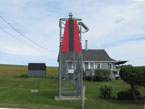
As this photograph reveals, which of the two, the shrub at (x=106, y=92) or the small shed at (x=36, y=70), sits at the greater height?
the small shed at (x=36, y=70)

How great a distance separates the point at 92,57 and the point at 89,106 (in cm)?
2679

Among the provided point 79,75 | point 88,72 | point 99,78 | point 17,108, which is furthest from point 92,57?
point 17,108

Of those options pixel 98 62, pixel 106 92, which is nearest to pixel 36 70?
pixel 98 62

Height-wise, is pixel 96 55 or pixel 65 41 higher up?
pixel 96 55

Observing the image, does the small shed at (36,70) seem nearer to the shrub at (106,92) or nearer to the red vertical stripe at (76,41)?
the red vertical stripe at (76,41)

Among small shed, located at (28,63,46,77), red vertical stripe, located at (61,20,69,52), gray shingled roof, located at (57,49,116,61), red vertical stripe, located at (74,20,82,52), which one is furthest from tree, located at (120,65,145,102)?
small shed, located at (28,63,46,77)

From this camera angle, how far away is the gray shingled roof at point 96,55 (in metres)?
38.7

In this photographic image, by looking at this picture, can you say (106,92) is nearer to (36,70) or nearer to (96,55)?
(96,55)

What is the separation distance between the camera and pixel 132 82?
13.2 meters

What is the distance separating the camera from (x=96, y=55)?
39969mm

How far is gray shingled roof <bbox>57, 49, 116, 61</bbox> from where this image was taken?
127ft

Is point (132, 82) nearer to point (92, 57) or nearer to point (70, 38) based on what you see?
point (70, 38)

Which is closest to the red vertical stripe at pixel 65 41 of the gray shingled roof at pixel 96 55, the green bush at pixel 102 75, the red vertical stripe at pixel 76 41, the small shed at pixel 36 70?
the red vertical stripe at pixel 76 41

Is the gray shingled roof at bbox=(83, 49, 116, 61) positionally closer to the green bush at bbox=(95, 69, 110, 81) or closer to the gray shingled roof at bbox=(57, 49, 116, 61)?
the gray shingled roof at bbox=(57, 49, 116, 61)
